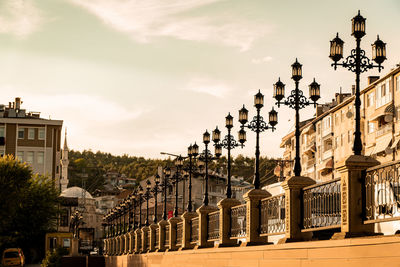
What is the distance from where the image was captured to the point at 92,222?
573 ft

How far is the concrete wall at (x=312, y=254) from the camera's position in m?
11.2

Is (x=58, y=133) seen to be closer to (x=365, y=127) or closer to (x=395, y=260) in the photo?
(x=365, y=127)

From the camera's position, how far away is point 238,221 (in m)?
23.1

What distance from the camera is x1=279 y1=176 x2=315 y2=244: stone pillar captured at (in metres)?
16.7

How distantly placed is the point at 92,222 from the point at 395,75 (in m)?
125

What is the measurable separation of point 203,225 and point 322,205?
12.7 metres

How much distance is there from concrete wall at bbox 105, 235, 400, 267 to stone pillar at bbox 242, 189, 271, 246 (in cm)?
49

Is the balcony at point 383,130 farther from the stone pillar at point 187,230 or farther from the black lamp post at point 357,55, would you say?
the black lamp post at point 357,55

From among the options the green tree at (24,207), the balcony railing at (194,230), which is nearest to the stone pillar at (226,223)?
the balcony railing at (194,230)

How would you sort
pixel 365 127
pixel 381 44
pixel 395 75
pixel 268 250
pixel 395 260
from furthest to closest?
pixel 365 127 → pixel 395 75 → pixel 268 250 → pixel 381 44 → pixel 395 260

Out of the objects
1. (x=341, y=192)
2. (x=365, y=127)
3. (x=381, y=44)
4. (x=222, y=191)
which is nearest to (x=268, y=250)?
(x=341, y=192)

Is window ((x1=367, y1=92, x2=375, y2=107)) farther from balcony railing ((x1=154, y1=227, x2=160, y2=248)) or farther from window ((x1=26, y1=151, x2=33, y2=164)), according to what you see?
window ((x1=26, y1=151, x2=33, y2=164))

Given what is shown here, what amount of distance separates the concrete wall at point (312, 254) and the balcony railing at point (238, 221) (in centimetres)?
77

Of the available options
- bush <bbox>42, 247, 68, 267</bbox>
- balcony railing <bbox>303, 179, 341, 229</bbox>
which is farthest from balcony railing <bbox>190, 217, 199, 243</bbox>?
bush <bbox>42, 247, 68, 267</bbox>
